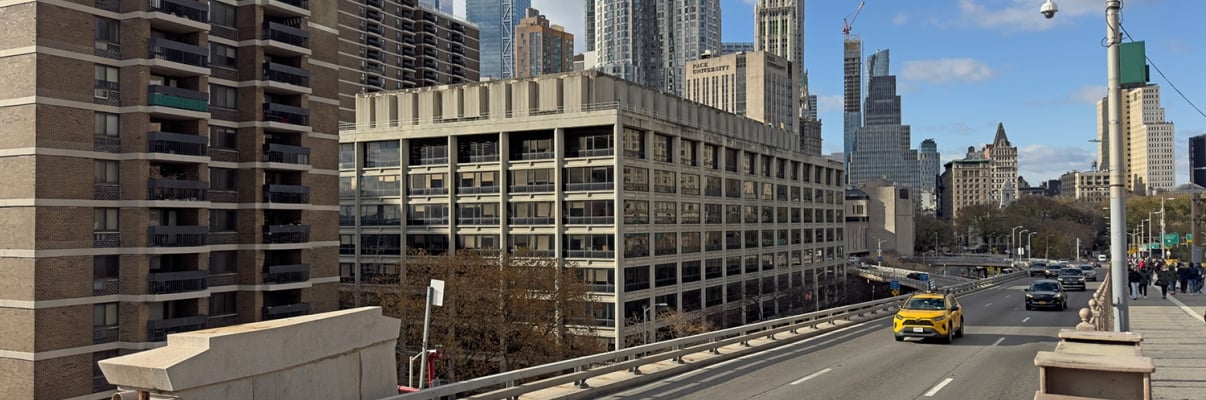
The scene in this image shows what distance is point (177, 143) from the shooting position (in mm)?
43344

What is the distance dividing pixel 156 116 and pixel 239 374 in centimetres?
3853

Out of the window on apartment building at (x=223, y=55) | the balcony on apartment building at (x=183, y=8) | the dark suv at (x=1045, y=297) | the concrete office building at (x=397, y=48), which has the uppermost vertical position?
the concrete office building at (x=397, y=48)

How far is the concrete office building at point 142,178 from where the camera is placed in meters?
38.4

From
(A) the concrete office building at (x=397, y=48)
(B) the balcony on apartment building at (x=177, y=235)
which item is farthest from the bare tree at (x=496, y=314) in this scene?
(A) the concrete office building at (x=397, y=48)

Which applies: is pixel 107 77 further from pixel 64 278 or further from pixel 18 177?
pixel 64 278

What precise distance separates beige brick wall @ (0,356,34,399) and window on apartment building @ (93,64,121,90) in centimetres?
1356

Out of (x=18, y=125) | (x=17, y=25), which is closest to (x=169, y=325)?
(x=18, y=125)

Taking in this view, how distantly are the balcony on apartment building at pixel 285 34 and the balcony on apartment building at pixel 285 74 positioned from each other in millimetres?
1510

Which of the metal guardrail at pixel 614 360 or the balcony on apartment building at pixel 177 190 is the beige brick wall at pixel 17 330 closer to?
the balcony on apartment building at pixel 177 190

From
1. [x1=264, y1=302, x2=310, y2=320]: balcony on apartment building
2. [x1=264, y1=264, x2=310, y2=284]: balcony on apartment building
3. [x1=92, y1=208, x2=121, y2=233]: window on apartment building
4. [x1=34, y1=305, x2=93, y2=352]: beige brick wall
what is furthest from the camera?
[x1=264, y1=264, x2=310, y2=284]: balcony on apartment building

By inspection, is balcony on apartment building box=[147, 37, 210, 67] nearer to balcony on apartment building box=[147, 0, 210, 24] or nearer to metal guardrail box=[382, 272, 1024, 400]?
balcony on apartment building box=[147, 0, 210, 24]

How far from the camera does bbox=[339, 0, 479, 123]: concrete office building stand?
116375 millimetres

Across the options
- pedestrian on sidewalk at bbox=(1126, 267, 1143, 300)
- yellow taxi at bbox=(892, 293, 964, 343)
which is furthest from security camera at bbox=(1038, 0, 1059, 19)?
pedestrian on sidewalk at bbox=(1126, 267, 1143, 300)

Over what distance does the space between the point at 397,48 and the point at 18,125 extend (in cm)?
9510
